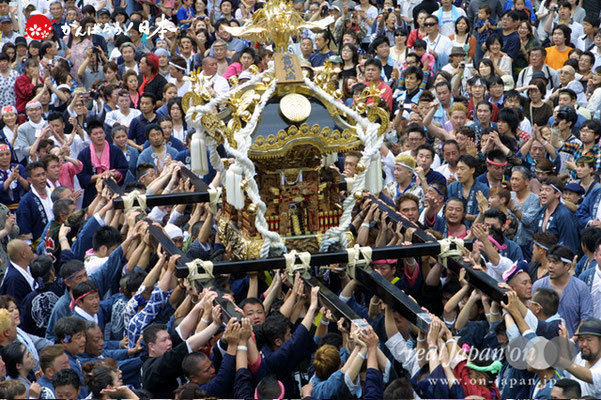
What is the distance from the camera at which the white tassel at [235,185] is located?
345 inches

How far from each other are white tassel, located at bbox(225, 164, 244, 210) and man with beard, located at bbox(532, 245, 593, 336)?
2749 mm

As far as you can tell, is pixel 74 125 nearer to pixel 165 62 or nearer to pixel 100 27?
pixel 165 62

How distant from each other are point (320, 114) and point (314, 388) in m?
2.66

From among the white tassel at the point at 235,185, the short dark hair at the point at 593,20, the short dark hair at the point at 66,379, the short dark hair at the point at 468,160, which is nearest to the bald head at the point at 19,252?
the white tassel at the point at 235,185

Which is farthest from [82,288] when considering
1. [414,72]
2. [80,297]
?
[414,72]

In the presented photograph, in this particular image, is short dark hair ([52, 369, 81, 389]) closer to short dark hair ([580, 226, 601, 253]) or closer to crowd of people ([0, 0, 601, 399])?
crowd of people ([0, 0, 601, 399])

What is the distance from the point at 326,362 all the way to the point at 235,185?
6.39ft

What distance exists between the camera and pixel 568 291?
8.97 metres

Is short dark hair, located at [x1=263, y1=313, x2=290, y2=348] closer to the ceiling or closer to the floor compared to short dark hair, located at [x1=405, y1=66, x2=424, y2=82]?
closer to the floor

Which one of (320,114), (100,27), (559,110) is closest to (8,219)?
(320,114)

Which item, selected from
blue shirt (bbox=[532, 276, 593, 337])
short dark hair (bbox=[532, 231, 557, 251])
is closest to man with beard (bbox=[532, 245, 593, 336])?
blue shirt (bbox=[532, 276, 593, 337])

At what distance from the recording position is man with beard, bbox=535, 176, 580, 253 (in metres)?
10.6

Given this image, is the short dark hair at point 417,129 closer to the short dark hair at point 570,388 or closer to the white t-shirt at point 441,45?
the white t-shirt at point 441,45

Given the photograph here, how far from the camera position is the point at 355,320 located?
25.2ft
